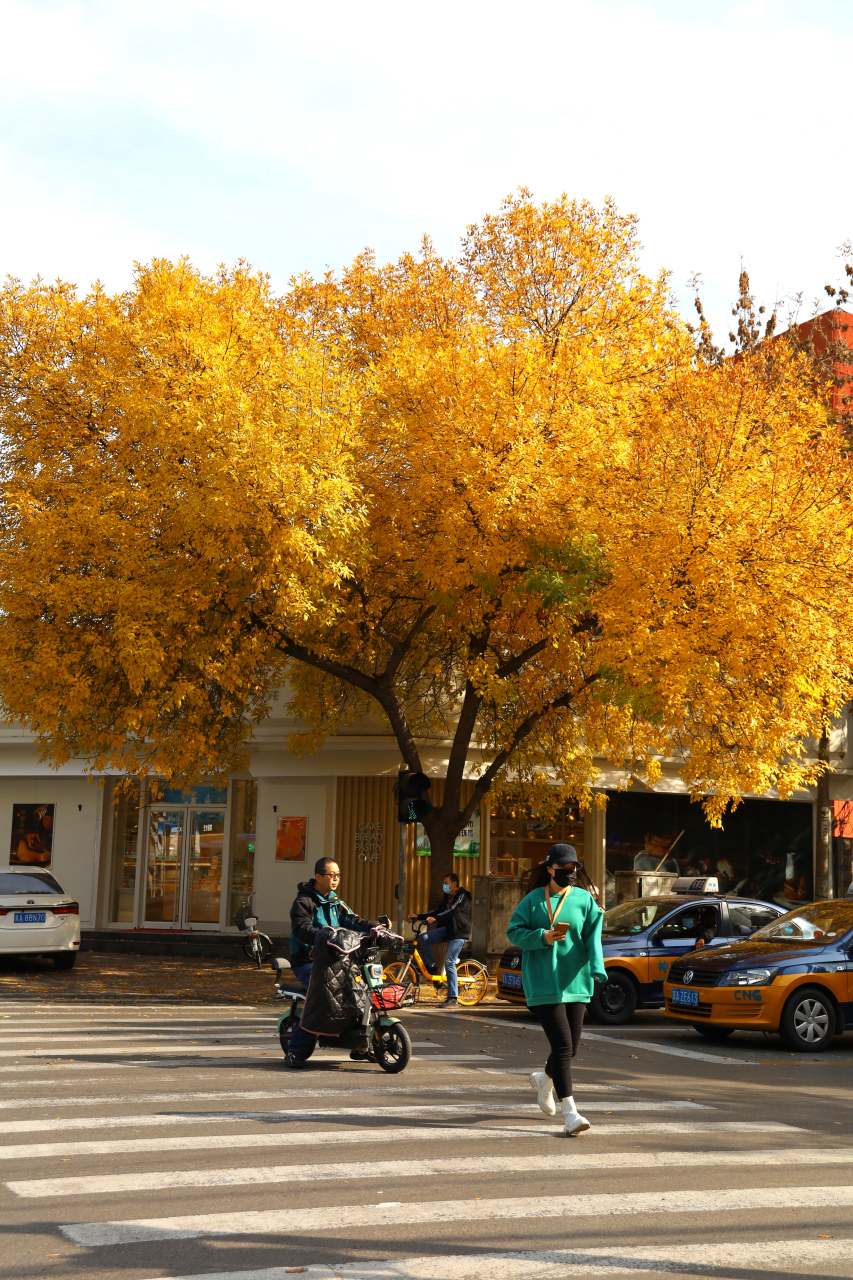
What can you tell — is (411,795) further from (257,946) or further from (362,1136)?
(362,1136)

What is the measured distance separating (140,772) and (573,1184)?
11.5m

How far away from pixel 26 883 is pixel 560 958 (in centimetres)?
1311

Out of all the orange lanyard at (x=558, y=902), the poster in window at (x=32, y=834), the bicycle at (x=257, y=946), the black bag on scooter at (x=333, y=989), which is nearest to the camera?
the orange lanyard at (x=558, y=902)

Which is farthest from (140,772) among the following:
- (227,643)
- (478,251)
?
(478,251)

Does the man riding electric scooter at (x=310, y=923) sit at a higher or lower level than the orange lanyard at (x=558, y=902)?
lower

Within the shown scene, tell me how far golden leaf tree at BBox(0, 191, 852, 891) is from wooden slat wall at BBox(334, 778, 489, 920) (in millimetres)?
5227

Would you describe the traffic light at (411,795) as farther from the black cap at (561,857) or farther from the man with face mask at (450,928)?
the black cap at (561,857)

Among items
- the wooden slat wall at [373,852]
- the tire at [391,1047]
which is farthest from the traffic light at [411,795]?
the wooden slat wall at [373,852]

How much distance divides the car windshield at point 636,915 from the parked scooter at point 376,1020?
19.4ft

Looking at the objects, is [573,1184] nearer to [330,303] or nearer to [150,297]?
[150,297]

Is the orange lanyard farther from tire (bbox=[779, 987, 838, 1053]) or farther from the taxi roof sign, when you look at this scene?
the taxi roof sign

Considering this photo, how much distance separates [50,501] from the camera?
1558cm

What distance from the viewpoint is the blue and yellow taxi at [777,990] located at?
12484 millimetres

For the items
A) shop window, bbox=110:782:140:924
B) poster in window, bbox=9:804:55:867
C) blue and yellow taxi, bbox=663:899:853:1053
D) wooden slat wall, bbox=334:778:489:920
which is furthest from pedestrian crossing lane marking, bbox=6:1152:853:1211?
poster in window, bbox=9:804:55:867
